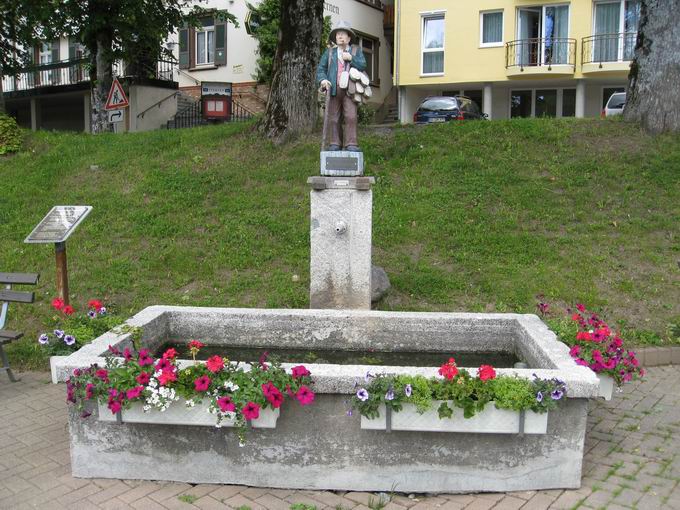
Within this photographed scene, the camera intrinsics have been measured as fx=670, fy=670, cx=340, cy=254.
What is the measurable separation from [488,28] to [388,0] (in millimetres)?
6620

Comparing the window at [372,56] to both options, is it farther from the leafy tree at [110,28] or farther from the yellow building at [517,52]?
the leafy tree at [110,28]

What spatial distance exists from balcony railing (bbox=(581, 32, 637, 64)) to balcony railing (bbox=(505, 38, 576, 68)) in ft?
1.54

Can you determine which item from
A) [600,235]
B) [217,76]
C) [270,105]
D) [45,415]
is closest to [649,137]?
[600,235]

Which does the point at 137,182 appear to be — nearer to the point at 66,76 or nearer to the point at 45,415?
the point at 45,415

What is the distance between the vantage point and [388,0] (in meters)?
31.8

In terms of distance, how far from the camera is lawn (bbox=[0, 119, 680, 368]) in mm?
8344

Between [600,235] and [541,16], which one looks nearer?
[600,235]

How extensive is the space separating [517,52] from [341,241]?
2206cm

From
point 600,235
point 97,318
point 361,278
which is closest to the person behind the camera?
point 97,318

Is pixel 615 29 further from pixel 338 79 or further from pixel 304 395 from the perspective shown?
pixel 304 395

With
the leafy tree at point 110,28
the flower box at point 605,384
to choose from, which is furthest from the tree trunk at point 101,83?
the flower box at point 605,384

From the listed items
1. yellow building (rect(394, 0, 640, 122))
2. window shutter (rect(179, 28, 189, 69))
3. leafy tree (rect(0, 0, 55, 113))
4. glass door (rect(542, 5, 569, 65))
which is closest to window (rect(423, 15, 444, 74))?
yellow building (rect(394, 0, 640, 122))

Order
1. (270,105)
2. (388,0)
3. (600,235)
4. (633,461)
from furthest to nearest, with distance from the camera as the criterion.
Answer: (388,0), (270,105), (600,235), (633,461)

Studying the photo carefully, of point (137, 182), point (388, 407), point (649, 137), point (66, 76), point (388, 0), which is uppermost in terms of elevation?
point (388, 0)
